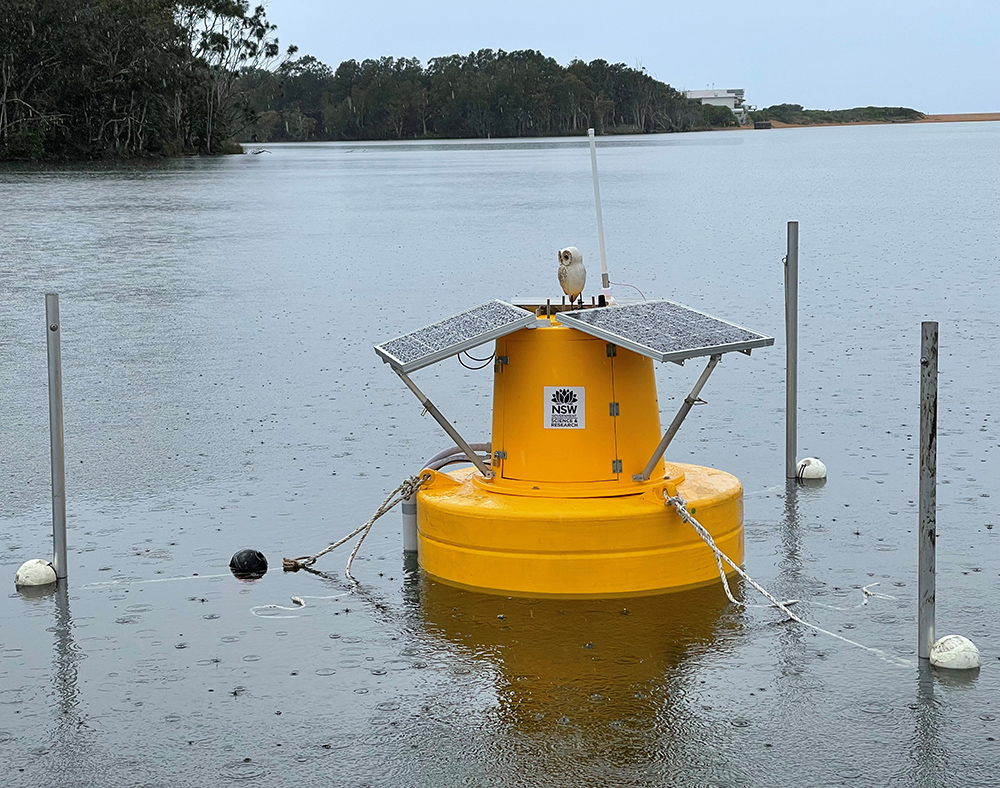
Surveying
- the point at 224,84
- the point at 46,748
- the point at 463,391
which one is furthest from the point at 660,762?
the point at 224,84

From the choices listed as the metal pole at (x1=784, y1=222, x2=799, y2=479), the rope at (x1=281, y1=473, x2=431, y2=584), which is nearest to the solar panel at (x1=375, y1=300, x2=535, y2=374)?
the rope at (x1=281, y1=473, x2=431, y2=584)

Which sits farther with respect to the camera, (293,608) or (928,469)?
(293,608)

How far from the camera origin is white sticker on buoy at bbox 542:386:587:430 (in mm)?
6227

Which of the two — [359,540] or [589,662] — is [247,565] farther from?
[589,662]

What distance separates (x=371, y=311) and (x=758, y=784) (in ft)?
41.7

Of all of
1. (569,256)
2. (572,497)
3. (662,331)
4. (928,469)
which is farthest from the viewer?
(569,256)

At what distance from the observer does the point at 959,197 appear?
126 feet

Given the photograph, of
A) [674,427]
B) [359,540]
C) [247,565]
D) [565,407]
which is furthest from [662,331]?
[247,565]

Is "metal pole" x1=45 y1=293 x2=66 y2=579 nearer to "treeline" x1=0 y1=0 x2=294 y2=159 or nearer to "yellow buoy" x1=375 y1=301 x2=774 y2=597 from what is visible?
"yellow buoy" x1=375 y1=301 x2=774 y2=597

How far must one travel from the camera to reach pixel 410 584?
6371 mm

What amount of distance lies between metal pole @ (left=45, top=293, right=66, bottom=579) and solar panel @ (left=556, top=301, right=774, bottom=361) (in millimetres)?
2173

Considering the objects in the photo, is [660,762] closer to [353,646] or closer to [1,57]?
[353,646]

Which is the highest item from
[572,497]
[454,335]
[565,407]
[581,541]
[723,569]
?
[454,335]

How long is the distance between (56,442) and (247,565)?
1.00 meters
